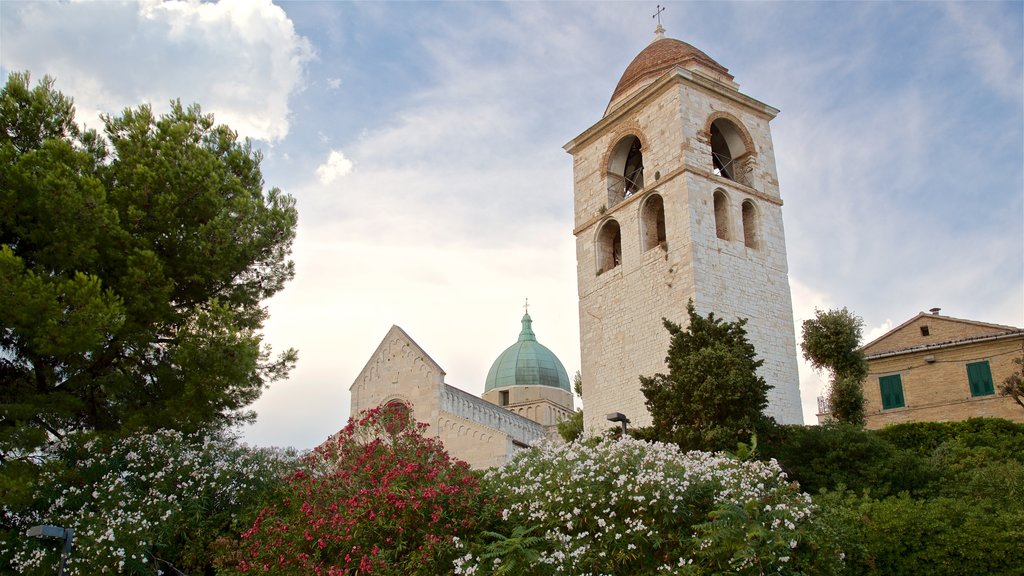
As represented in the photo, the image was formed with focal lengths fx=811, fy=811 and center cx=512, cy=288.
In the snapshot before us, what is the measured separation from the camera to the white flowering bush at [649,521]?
844 cm

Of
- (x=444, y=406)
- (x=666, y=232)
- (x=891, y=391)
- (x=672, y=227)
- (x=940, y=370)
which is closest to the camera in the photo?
(x=672, y=227)

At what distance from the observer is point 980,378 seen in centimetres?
2389

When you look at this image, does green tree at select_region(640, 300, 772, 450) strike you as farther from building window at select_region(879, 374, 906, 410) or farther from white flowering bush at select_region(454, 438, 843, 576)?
building window at select_region(879, 374, 906, 410)

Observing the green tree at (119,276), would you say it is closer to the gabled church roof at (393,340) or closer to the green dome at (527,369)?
the gabled church roof at (393,340)

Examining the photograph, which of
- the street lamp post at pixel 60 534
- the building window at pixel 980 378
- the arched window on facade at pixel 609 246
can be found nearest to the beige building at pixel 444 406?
the arched window on facade at pixel 609 246

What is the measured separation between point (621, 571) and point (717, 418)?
6.48m

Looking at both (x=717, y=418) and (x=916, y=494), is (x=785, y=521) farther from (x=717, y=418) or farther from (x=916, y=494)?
(x=916, y=494)

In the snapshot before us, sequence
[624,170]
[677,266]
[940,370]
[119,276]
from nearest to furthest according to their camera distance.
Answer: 1. [119,276]
2. [677,266]
3. [624,170]
4. [940,370]

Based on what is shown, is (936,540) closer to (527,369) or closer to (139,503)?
(139,503)

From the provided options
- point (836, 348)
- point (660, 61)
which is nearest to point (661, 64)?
point (660, 61)

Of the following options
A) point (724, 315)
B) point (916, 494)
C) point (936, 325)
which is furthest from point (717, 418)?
point (936, 325)

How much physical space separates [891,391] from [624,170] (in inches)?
436

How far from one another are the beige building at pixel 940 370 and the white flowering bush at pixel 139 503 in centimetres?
1995

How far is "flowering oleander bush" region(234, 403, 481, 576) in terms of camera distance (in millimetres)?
9359
